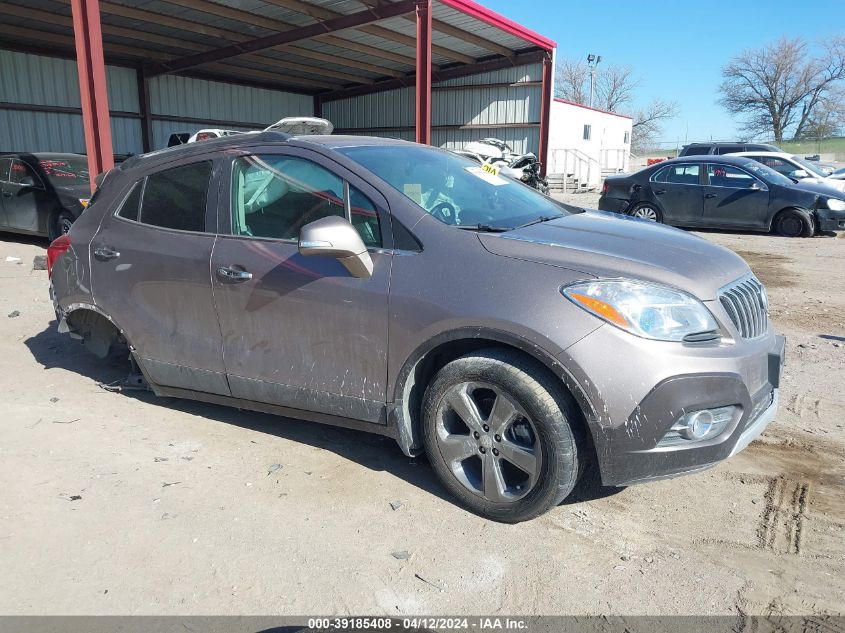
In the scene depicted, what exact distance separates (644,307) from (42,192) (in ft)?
35.0

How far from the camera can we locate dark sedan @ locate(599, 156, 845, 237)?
12109 millimetres

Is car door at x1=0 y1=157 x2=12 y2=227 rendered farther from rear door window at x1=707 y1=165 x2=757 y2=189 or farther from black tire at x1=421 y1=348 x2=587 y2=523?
rear door window at x1=707 y1=165 x2=757 y2=189

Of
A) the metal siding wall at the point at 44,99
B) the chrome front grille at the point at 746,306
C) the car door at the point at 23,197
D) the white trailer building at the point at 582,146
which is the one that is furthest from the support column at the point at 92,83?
the white trailer building at the point at 582,146

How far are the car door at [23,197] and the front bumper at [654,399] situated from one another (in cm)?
1057

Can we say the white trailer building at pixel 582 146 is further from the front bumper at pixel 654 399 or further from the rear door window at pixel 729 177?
the front bumper at pixel 654 399

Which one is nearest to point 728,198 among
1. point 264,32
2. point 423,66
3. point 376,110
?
point 423,66

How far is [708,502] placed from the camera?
10.7 ft

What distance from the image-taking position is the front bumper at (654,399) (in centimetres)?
268

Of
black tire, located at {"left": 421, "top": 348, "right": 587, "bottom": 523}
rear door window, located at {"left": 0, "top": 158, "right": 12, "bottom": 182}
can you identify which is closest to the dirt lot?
black tire, located at {"left": 421, "top": 348, "right": 587, "bottom": 523}

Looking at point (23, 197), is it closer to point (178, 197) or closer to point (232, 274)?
point (178, 197)

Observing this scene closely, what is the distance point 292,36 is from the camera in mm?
18234

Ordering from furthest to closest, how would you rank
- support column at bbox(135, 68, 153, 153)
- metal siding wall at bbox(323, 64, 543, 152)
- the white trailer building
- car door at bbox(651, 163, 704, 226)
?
the white trailer building → metal siding wall at bbox(323, 64, 543, 152) → support column at bbox(135, 68, 153, 153) → car door at bbox(651, 163, 704, 226)

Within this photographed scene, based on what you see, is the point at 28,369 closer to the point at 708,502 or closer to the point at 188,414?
the point at 188,414

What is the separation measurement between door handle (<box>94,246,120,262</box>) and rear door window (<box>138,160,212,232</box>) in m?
0.27
